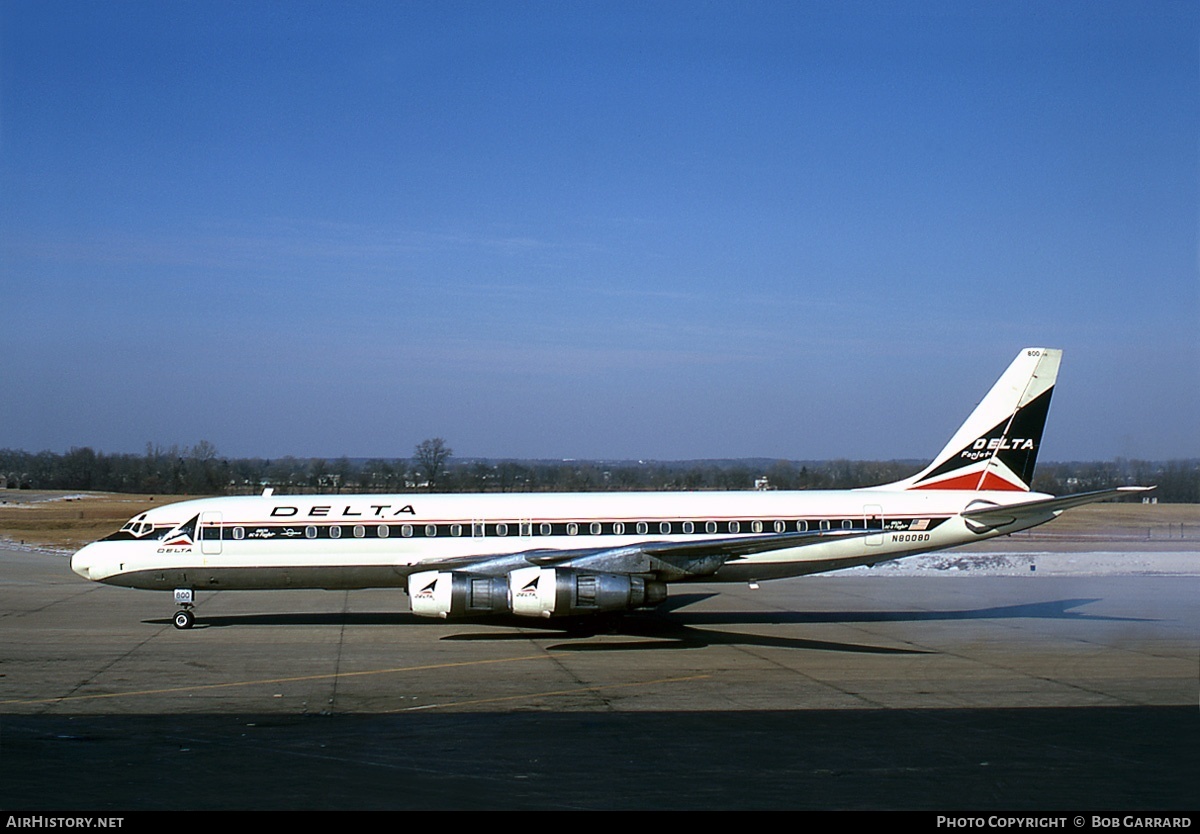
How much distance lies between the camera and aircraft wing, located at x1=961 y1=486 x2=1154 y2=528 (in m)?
22.1

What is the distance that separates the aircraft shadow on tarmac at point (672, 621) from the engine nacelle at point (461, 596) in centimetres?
138

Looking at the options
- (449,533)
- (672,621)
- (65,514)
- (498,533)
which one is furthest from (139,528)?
(65,514)

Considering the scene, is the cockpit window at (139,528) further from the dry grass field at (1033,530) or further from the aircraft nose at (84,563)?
the dry grass field at (1033,530)

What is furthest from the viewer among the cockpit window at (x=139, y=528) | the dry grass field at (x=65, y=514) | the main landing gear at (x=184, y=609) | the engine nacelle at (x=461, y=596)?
the dry grass field at (x=65, y=514)

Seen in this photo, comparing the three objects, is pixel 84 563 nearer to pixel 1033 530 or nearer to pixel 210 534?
pixel 210 534

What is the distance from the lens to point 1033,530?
215 feet

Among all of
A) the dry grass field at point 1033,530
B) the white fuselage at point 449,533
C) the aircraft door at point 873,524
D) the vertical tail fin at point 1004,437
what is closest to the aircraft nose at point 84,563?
the white fuselage at point 449,533

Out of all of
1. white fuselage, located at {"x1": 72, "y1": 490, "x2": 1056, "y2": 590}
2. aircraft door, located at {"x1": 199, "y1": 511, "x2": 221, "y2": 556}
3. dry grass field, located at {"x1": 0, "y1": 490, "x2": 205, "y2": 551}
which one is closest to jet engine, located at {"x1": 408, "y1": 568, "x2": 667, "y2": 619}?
white fuselage, located at {"x1": 72, "y1": 490, "x2": 1056, "y2": 590}

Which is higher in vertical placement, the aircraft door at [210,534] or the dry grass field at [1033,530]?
the aircraft door at [210,534]

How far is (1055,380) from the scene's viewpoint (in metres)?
27.0

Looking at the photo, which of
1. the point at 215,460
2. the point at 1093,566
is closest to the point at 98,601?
the point at 1093,566

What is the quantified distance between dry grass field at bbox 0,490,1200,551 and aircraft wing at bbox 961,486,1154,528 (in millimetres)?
16139

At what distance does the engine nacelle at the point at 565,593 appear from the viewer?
2214 centimetres

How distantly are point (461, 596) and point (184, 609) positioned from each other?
7785 millimetres
